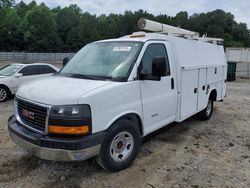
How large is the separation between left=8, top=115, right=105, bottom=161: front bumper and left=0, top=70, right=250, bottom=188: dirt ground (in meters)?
0.55

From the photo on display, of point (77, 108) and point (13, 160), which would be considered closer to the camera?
point (77, 108)

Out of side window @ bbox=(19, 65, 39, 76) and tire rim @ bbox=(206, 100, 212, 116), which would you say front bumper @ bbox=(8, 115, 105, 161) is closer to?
tire rim @ bbox=(206, 100, 212, 116)

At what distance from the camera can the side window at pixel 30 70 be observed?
10109 mm

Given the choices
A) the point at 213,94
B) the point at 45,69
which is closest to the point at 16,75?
the point at 45,69

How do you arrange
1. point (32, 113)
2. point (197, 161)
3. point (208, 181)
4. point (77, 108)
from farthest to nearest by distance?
point (197, 161) < point (208, 181) < point (32, 113) < point (77, 108)

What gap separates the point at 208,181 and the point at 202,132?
240 cm

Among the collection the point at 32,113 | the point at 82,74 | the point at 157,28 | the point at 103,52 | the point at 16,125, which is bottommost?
the point at 16,125

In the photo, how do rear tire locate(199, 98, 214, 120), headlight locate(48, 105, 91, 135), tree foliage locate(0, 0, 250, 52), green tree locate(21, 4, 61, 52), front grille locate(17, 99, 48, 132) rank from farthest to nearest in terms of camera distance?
green tree locate(21, 4, 61, 52)
tree foliage locate(0, 0, 250, 52)
rear tire locate(199, 98, 214, 120)
front grille locate(17, 99, 48, 132)
headlight locate(48, 105, 91, 135)

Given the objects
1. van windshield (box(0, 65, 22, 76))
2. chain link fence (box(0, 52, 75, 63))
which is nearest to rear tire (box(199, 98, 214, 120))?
van windshield (box(0, 65, 22, 76))

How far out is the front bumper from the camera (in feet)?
10.5

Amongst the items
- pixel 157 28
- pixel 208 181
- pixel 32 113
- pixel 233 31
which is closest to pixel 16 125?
pixel 32 113

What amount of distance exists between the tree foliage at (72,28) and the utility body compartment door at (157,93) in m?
65.1

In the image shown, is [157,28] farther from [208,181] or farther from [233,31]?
[233,31]

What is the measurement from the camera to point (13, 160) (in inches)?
171
